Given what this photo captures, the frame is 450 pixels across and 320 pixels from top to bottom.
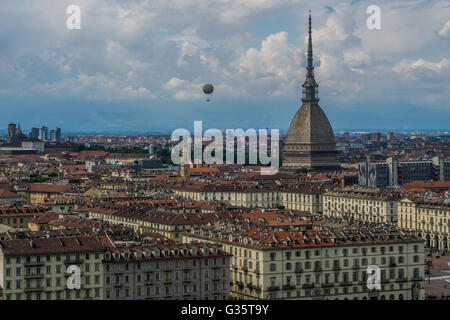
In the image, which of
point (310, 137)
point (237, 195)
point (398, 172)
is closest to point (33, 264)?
point (237, 195)

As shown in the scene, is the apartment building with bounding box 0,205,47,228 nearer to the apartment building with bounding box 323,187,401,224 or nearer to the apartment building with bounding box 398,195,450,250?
the apartment building with bounding box 323,187,401,224

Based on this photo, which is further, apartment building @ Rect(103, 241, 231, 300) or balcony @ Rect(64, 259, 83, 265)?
apartment building @ Rect(103, 241, 231, 300)

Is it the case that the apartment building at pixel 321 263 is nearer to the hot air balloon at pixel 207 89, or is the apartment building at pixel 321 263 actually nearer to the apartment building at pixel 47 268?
the apartment building at pixel 47 268

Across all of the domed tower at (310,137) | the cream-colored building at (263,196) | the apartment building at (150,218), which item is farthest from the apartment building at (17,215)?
the domed tower at (310,137)

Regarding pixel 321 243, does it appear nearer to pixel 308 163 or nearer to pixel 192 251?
pixel 192 251

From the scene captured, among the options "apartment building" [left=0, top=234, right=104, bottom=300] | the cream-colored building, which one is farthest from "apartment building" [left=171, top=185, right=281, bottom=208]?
"apartment building" [left=0, top=234, right=104, bottom=300]
